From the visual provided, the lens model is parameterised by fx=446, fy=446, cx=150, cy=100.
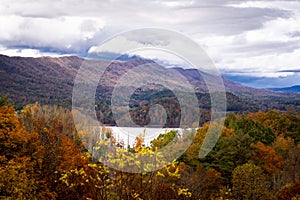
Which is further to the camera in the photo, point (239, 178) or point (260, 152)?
point (260, 152)

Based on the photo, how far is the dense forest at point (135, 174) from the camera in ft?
47.0

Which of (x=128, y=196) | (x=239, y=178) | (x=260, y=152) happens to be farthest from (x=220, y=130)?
(x=128, y=196)

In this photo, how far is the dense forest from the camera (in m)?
14.3

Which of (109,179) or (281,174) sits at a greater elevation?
(109,179)

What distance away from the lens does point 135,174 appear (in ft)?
45.8

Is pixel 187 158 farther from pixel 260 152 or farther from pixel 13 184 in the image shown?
pixel 13 184

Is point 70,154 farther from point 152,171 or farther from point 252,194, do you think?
point 152,171

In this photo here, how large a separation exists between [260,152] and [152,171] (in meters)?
35.1

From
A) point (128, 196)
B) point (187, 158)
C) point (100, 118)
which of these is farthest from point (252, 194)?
point (100, 118)

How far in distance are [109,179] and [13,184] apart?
793cm

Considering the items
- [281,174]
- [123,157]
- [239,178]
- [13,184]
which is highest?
[123,157]

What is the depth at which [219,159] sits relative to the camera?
42.5 meters

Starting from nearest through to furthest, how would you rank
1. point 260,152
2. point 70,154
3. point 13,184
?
1. point 13,184
2. point 70,154
3. point 260,152

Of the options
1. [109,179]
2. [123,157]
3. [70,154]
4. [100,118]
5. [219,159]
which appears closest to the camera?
[123,157]
